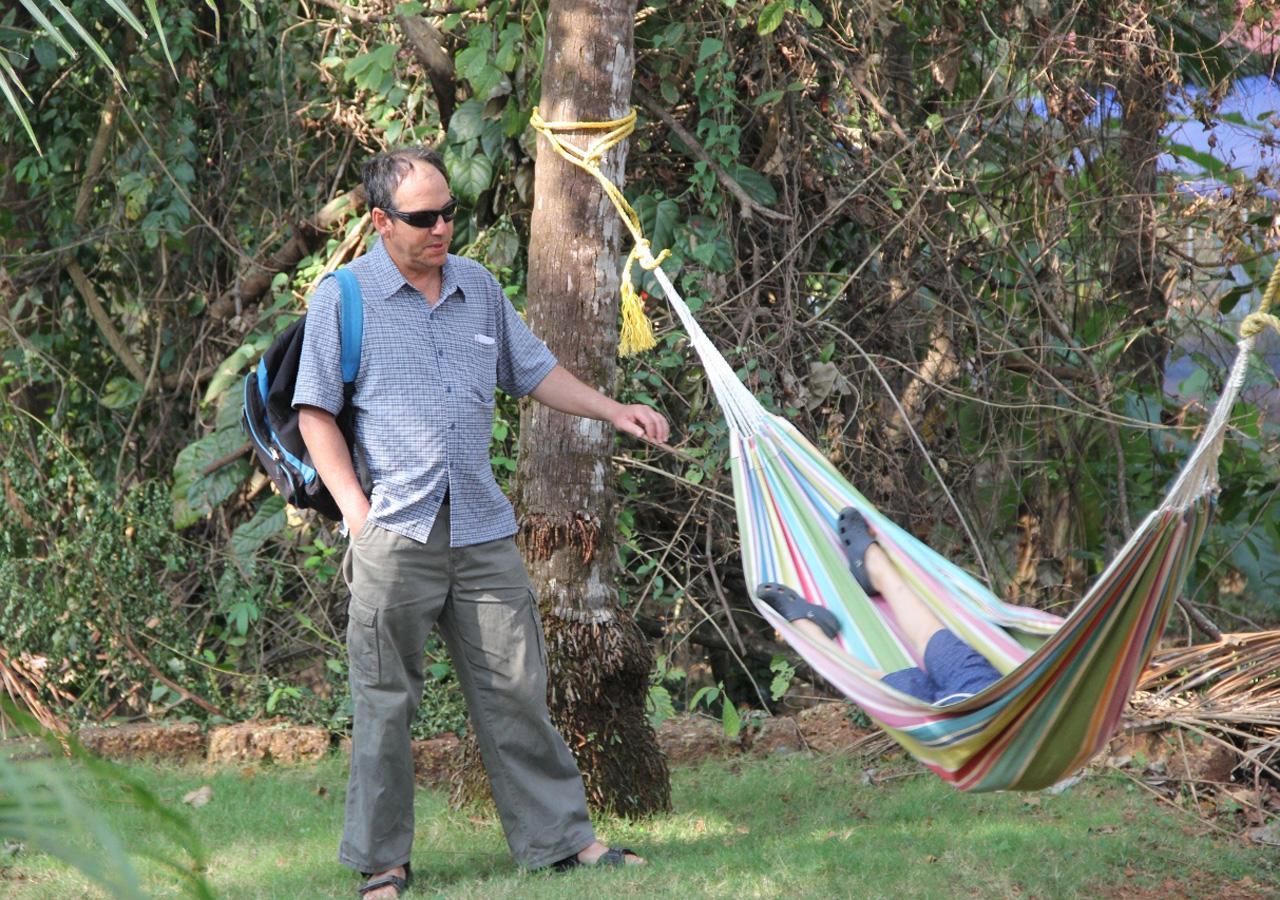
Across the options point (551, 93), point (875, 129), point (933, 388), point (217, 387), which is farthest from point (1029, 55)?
point (217, 387)

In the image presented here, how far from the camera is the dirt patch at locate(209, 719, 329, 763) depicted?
394 cm

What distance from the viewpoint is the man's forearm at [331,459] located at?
101 inches

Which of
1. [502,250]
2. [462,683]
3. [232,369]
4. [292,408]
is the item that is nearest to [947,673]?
[462,683]

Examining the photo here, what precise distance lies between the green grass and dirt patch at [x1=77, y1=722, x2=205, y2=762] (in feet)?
0.70

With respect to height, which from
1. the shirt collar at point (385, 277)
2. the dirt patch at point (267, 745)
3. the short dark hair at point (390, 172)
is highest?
the short dark hair at point (390, 172)

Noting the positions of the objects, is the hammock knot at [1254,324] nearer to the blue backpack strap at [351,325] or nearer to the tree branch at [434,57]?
the blue backpack strap at [351,325]

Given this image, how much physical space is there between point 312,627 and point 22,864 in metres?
1.36

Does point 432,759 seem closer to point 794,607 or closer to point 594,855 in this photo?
point 594,855

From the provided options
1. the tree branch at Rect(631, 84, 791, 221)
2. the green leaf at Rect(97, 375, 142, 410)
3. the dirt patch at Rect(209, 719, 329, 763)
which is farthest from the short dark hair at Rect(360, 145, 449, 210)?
the green leaf at Rect(97, 375, 142, 410)

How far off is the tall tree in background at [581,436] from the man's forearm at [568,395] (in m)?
0.29

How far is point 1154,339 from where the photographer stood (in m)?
4.89

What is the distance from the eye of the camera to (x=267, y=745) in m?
3.95

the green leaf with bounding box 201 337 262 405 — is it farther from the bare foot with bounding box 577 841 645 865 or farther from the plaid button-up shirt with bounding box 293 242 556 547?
the bare foot with bounding box 577 841 645 865

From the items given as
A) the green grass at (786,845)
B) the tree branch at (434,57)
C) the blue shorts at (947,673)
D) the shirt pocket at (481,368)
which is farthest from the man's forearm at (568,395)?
the tree branch at (434,57)
